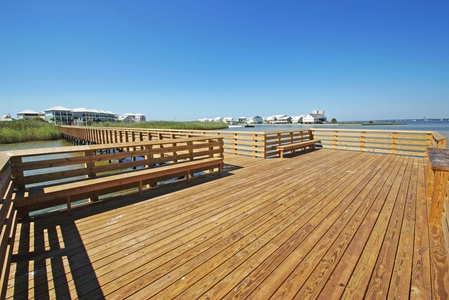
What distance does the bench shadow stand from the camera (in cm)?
178

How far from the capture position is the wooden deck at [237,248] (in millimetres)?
1808

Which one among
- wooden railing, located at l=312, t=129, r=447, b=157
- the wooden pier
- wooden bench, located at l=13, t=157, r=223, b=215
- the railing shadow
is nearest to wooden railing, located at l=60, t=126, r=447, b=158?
wooden railing, located at l=312, t=129, r=447, b=157

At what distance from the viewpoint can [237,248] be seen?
2.37 m

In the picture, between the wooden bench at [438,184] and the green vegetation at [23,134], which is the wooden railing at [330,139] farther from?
the green vegetation at [23,134]

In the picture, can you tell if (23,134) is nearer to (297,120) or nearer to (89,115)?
(89,115)

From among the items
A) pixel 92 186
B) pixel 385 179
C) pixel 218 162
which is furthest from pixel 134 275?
pixel 385 179

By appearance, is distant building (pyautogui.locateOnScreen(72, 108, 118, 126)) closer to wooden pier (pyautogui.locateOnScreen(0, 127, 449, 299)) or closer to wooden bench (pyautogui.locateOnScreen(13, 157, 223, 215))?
wooden bench (pyautogui.locateOnScreen(13, 157, 223, 215))

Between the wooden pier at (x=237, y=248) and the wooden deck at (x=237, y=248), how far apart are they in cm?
1

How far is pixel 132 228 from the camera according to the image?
2.86m

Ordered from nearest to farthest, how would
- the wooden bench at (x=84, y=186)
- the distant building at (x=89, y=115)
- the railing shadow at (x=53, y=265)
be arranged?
the railing shadow at (x=53, y=265) → the wooden bench at (x=84, y=186) → the distant building at (x=89, y=115)

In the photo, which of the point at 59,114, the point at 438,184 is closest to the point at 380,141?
the point at 438,184

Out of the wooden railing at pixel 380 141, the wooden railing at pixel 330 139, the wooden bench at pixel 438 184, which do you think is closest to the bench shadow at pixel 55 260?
the wooden bench at pixel 438 184

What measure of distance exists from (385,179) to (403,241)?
3240 mm

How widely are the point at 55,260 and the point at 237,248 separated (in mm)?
1891
